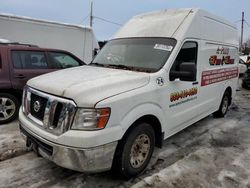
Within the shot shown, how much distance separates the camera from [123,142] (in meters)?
3.17

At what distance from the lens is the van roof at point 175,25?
4.29 m

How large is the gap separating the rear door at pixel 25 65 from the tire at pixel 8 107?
0.89ft

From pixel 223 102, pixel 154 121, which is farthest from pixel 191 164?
pixel 223 102

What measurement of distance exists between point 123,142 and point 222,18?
422 cm

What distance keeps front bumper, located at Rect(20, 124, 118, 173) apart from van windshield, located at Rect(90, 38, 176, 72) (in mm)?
1453

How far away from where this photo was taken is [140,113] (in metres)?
3.29

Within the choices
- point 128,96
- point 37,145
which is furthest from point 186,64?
point 37,145

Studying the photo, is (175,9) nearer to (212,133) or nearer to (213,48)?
(213,48)

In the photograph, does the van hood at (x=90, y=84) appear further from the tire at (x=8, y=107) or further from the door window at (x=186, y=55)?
the tire at (x=8, y=107)

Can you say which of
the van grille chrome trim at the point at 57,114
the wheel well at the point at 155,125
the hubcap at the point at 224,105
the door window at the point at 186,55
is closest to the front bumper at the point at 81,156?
the van grille chrome trim at the point at 57,114

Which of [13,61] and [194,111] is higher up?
[13,61]

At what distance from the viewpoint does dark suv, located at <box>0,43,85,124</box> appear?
18.5 feet

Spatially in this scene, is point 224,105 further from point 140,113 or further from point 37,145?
point 37,145

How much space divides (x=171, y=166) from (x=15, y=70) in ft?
13.1
